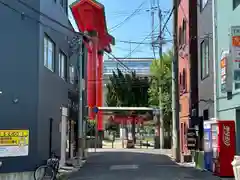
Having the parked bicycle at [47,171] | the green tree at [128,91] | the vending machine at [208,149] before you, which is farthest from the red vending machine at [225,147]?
the green tree at [128,91]

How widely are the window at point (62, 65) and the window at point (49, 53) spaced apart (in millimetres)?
2189

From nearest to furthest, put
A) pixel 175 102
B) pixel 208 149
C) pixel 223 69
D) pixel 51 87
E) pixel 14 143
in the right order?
A: pixel 14 143 → pixel 223 69 → pixel 208 149 → pixel 51 87 → pixel 175 102

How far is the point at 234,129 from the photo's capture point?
17656 millimetres

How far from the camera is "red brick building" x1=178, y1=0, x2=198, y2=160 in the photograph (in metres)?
26.9

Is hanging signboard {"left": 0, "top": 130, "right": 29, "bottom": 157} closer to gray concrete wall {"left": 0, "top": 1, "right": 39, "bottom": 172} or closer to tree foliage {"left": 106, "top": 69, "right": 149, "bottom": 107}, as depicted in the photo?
gray concrete wall {"left": 0, "top": 1, "right": 39, "bottom": 172}

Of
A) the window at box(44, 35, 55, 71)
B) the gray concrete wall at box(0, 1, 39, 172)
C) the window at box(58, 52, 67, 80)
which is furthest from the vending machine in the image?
the window at box(58, 52, 67, 80)

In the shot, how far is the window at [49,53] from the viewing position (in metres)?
19.4

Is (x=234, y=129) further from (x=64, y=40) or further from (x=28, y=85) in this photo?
(x=64, y=40)

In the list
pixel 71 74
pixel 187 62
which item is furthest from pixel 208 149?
pixel 71 74

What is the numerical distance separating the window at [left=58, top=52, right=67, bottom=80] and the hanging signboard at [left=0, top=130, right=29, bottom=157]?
7.74m

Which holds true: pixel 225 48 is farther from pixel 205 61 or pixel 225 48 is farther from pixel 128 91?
pixel 128 91

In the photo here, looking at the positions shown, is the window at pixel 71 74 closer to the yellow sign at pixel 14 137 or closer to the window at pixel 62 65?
the window at pixel 62 65

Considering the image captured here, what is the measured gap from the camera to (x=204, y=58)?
2405 cm

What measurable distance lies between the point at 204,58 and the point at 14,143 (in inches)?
463
